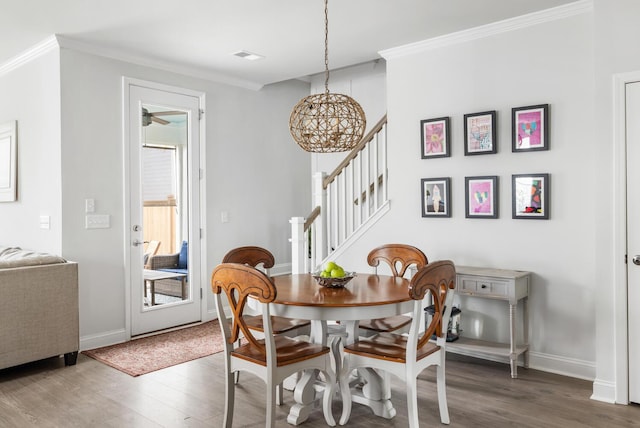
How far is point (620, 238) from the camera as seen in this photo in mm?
3062

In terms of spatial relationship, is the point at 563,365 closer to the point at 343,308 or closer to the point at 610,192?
the point at 610,192

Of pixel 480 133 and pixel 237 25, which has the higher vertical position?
pixel 237 25

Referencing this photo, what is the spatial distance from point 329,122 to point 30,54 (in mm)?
3233

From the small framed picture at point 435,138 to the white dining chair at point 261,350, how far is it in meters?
2.14

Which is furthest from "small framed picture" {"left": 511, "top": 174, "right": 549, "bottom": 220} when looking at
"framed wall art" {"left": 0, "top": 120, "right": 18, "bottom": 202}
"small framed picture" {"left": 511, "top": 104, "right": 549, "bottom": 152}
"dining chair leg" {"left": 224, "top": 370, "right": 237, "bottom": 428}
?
"framed wall art" {"left": 0, "top": 120, "right": 18, "bottom": 202}

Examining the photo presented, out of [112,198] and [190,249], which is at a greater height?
[112,198]

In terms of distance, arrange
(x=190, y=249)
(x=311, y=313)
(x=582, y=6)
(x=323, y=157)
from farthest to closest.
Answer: (x=323, y=157) → (x=190, y=249) → (x=582, y=6) → (x=311, y=313)

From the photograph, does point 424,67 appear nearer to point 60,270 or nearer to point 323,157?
point 323,157

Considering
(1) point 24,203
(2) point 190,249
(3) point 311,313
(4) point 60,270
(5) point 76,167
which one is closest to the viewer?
(3) point 311,313

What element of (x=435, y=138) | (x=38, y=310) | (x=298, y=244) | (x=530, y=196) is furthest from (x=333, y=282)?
(x=38, y=310)

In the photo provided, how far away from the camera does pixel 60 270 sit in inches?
150

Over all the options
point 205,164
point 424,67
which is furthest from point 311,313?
point 205,164

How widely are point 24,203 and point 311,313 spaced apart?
139 inches

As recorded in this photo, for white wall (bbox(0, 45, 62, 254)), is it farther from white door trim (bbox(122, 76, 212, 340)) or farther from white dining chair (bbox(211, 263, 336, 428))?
white dining chair (bbox(211, 263, 336, 428))
